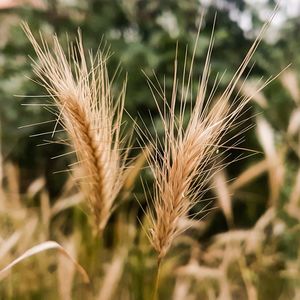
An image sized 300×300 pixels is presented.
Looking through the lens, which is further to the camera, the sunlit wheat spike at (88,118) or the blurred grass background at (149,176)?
the blurred grass background at (149,176)

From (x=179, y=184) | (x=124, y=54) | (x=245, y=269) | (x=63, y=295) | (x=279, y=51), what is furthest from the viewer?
(x=279, y=51)

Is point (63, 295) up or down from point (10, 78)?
down

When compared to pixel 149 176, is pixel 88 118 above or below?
below

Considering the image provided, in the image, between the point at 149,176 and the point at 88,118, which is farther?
the point at 149,176

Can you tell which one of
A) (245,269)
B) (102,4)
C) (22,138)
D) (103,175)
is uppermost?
(102,4)

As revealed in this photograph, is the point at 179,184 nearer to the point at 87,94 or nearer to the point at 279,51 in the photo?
the point at 87,94

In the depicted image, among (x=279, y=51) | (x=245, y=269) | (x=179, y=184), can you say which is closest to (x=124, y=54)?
(x=279, y=51)

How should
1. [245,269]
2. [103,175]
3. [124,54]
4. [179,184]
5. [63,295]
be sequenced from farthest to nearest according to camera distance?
[124,54] < [245,269] < [63,295] < [103,175] < [179,184]

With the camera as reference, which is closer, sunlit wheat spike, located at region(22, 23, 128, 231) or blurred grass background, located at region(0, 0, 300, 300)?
sunlit wheat spike, located at region(22, 23, 128, 231)
